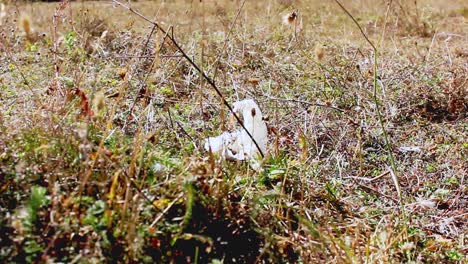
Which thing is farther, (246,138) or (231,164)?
(246,138)

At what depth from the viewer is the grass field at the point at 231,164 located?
1537 millimetres

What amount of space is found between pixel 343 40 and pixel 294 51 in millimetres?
666

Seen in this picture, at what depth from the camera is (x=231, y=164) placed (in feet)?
6.89

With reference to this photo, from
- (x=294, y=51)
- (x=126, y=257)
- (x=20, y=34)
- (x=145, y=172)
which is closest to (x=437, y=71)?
(x=294, y=51)

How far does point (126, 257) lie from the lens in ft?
4.86

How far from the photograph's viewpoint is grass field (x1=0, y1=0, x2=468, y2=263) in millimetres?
1537

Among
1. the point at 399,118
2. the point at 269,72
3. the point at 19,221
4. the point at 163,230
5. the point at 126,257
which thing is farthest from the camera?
the point at 269,72

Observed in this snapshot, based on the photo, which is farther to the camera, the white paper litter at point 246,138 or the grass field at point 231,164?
the white paper litter at point 246,138

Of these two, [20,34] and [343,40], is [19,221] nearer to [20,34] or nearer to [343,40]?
[20,34]

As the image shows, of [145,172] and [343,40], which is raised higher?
[343,40]

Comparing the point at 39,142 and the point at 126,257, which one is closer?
the point at 126,257

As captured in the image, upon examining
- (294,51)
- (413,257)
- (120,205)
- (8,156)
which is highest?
(294,51)

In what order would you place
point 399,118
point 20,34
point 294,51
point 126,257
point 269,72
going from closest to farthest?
point 126,257, point 399,118, point 269,72, point 294,51, point 20,34

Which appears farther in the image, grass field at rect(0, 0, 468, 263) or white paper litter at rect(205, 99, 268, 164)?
white paper litter at rect(205, 99, 268, 164)
